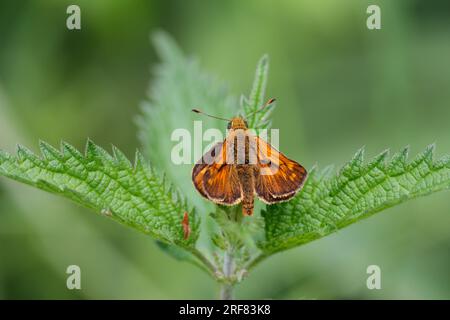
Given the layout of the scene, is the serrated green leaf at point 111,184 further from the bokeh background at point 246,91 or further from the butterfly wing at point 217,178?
the bokeh background at point 246,91

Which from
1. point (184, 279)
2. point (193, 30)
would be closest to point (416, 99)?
point (193, 30)

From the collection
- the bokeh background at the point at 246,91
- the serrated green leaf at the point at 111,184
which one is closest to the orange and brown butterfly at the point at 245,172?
the serrated green leaf at the point at 111,184

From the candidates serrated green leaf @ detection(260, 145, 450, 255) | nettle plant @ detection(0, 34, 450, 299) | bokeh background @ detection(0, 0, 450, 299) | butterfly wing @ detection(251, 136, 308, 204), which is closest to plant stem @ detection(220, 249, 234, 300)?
nettle plant @ detection(0, 34, 450, 299)

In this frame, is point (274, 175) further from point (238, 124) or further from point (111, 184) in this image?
point (111, 184)

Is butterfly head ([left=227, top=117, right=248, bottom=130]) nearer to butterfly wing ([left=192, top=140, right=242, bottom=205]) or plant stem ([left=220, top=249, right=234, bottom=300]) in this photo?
butterfly wing ([left=192, top=140, right=242, bottom=205])

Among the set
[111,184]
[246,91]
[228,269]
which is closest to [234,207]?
[228,269]

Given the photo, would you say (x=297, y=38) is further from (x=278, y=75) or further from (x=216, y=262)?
(x=216, y=262)
